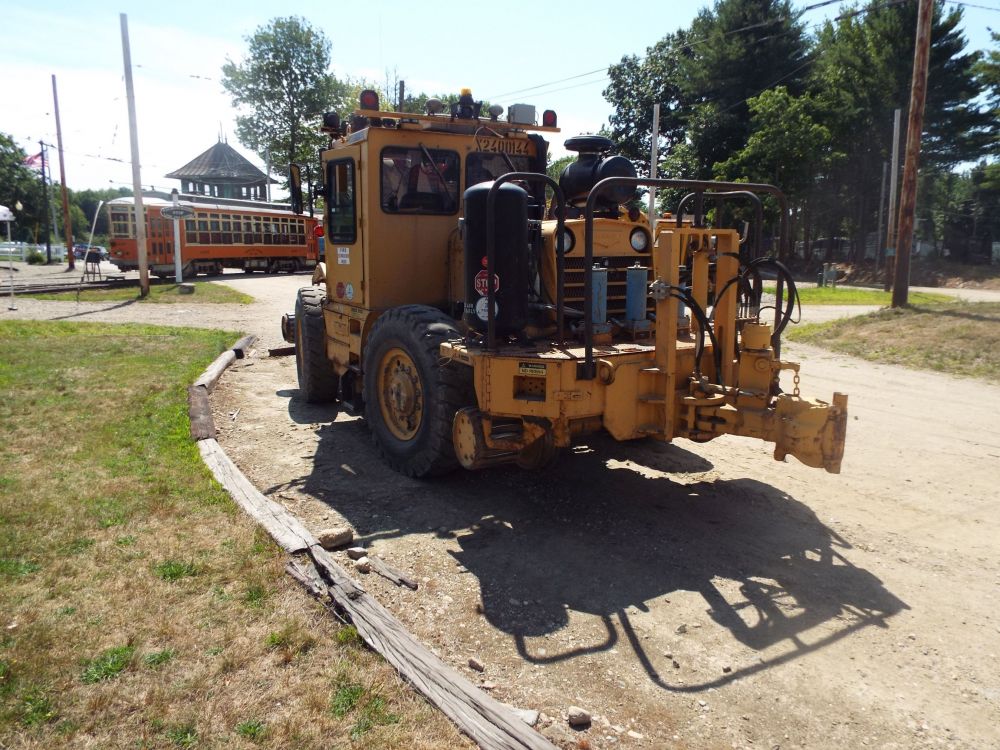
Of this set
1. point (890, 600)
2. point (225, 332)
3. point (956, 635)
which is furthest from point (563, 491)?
point (225, 332)

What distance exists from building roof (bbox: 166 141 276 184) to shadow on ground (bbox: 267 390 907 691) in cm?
5937

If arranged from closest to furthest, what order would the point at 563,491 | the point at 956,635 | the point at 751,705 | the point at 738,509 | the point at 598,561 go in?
the point at 751,705
the point at 956,635
the point at 598,561
the point at 738,509
the point at 563,491

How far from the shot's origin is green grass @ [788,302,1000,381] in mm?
11031

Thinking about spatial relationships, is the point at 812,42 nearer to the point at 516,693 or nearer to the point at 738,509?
the point at 738,509

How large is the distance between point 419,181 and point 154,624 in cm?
452

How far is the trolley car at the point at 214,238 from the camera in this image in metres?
29.1

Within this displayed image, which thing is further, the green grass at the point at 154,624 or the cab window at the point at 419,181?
the cab window at the point at 419,181

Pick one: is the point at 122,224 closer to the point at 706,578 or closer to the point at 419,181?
the point at 419,181

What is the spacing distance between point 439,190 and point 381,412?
7.12 feet

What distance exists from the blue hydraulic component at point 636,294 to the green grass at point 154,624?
9.72ft

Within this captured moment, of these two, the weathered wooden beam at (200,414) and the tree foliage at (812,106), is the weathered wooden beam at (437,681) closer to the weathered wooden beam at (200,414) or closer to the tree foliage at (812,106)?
the weathered wooden beam at (200,414)

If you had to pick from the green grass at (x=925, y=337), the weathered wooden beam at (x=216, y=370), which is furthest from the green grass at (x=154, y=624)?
the green grass at (x=925, y=337)

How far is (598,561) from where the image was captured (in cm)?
456

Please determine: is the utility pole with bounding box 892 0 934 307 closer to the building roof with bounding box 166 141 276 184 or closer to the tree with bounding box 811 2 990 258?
the tree with bounding box 811 2 990 258
